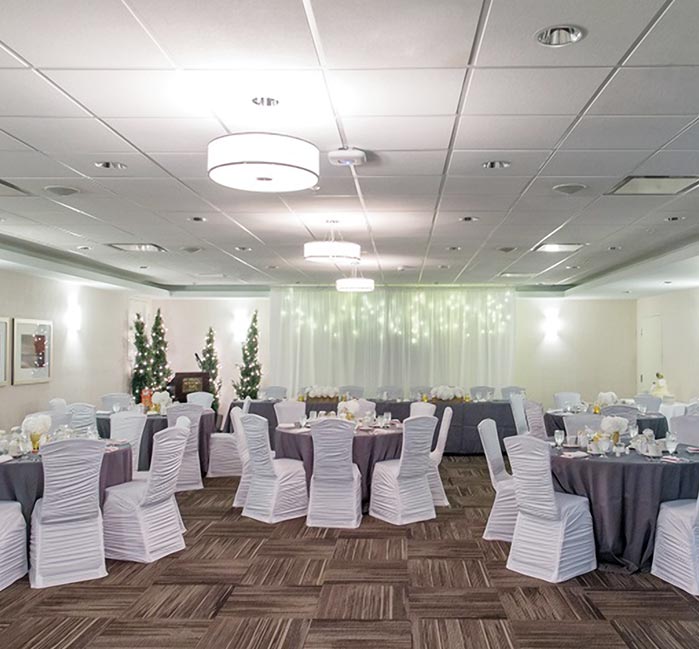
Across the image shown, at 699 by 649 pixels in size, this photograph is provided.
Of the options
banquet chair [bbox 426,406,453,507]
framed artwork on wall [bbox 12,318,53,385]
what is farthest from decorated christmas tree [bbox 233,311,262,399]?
banquet chair [bbox 426,406,453,507]

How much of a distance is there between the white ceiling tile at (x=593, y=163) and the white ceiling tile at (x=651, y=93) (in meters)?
0.83

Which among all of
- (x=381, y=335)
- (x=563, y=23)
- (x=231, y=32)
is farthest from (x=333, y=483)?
(x=381, y=335)

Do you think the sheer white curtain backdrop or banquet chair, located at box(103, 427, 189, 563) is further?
the sheer white curtain backdrop

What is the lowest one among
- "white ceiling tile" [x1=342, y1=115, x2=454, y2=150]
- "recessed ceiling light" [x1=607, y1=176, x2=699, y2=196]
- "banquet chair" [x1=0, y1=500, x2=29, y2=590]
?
"banquet chair" [x1=0, y1=500, x2=29, y2=590]

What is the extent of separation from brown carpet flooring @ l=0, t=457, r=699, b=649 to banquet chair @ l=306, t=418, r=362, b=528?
49cm

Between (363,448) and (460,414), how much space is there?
4641mm

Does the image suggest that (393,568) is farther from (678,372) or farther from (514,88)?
(678,372)

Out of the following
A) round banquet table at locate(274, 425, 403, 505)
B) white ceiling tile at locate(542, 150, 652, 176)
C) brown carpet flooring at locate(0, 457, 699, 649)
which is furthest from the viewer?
round banquet table at locate(274, 425, 403, 505)

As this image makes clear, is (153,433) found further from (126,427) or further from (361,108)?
(361,108)

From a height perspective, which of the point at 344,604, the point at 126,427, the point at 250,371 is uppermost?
the point at 250,371

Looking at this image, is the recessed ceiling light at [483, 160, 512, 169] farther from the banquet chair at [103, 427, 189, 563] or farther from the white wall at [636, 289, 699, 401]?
the white wall at [636, 289, 699, 401]

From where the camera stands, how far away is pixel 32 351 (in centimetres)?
1071

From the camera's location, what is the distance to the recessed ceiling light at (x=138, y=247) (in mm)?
9133

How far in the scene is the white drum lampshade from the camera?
3.84 metres
